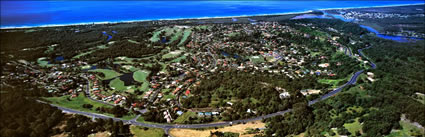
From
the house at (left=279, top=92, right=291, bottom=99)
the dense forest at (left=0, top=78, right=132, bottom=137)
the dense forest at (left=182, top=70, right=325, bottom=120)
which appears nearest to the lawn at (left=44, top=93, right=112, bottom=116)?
the dense forest at (left=0, top=78, right=132, bottom=137)

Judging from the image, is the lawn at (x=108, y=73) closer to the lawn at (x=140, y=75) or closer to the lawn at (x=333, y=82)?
the lawn at (x=140, y=75)

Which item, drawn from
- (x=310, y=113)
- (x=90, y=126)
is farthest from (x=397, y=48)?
(x=90, y=126)

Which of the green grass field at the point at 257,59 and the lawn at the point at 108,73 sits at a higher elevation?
the green grass field at the point at 257,59

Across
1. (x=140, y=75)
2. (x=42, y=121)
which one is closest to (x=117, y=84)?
(x=140, y=75)

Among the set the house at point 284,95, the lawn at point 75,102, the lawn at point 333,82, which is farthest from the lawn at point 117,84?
the lawn at point 333,82

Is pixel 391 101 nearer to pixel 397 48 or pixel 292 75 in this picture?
pixel 292 75

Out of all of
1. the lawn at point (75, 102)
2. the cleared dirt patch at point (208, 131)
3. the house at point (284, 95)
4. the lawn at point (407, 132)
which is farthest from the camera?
the house at point (284, 95)
